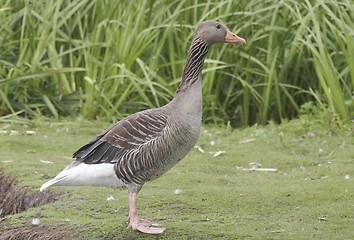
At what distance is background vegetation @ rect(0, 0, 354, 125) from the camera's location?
35.0ft

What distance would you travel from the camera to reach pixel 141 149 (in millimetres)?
5828

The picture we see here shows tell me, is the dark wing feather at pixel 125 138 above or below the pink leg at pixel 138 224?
above

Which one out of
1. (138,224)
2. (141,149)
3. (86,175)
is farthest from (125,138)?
(138,224)

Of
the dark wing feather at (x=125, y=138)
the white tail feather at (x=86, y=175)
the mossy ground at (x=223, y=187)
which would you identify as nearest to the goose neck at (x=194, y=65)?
the dark wing feather at (x=125, y=138)

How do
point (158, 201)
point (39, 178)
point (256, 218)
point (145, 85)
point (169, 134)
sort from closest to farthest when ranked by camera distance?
point (169, 134)
point (256, 218)
point (158, 201)
point (39, 178)
point (145, 85)

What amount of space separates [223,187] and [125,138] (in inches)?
69.5

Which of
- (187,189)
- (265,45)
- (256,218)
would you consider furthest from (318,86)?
(256,218)

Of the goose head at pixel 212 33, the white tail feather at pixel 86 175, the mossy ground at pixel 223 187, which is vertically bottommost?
the mossy ground at pixel 223 187

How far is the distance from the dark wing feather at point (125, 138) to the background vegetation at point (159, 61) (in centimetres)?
431

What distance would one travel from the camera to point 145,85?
422 inches

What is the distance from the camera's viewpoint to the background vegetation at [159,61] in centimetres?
1068

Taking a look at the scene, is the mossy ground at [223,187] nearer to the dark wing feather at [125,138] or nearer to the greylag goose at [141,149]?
the greylag goose at [141,149]

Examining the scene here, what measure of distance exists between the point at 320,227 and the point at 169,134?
1.28 metres

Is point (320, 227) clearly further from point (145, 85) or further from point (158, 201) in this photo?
point (145, 85)
